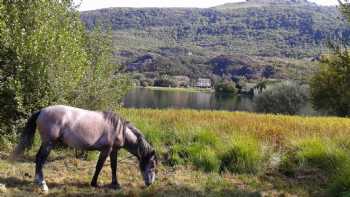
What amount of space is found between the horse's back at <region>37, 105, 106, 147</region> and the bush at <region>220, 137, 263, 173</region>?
3743 millimetres

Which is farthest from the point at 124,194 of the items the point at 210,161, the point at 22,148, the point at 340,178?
the point at 340,178

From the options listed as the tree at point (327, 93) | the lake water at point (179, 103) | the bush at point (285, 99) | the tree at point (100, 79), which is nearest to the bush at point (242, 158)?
the tree at point (100, 79)

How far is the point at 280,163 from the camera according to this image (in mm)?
11172

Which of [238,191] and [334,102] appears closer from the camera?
[238,191]

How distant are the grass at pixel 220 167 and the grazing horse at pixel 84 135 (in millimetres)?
506

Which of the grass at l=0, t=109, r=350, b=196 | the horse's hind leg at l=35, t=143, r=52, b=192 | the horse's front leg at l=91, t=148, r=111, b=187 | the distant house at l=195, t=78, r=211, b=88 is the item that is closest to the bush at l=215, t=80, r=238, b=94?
the distant house at l=195, t=78, r=211, b=88

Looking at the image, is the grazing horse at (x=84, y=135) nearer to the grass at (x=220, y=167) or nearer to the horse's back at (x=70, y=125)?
the horse's back at (x=70, y=125)

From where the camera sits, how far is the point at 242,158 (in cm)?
1078

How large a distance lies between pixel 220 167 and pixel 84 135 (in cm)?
396

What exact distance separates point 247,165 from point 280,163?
103 centimetres

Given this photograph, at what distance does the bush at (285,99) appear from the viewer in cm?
4781

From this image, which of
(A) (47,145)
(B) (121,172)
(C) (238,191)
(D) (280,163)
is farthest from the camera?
(D) (280,163)

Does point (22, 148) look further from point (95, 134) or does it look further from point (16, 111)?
point (16, 111)

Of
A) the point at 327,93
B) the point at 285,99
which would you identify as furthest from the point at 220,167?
the point at 285,99
